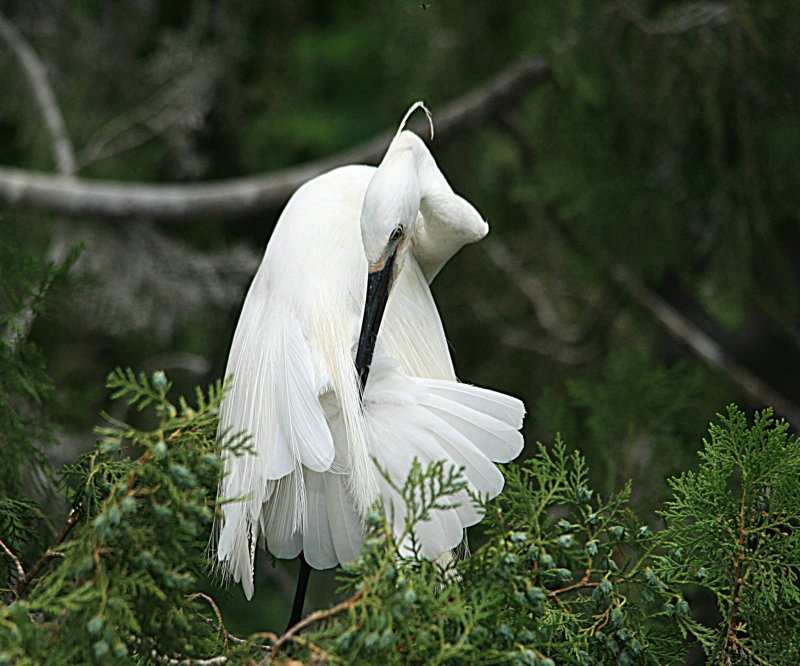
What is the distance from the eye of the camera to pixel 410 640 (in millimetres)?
911

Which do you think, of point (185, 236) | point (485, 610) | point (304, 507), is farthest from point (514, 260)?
point (485, 610)

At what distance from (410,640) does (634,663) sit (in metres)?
0.33

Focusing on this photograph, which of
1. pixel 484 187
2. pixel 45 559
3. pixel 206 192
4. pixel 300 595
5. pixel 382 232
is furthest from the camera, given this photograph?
pixel 484 187

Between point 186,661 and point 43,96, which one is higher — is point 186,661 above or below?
below

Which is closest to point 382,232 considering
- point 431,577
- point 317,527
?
point 317,527

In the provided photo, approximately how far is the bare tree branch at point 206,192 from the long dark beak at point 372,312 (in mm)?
1792

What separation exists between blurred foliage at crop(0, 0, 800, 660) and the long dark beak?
47 cm

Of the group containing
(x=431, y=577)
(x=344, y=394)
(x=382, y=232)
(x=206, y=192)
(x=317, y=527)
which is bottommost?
(x=317, y=527)

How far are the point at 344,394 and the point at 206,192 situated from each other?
226 cm

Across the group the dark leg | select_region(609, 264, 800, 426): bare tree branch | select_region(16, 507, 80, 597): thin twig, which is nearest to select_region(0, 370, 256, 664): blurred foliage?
select_region(16, 507, 80, 597): thin twig

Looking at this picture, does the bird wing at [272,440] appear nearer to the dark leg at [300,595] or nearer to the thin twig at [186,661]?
the dark leg at [300,595]

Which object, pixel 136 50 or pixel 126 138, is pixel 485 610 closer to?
pixel 126 138

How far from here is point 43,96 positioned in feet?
13.0

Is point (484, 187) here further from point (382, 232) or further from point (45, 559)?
point (45, 559)
